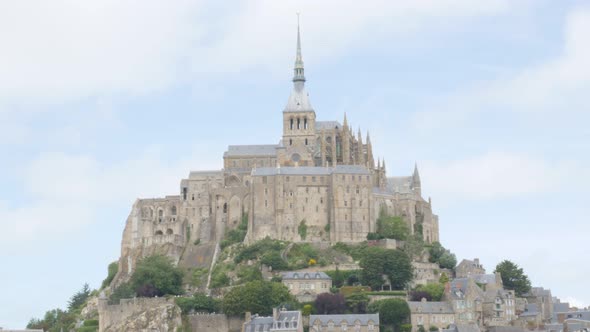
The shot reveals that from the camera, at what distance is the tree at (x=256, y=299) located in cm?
9362

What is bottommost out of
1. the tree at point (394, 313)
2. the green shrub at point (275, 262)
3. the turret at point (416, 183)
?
the tree at point (394, 313)

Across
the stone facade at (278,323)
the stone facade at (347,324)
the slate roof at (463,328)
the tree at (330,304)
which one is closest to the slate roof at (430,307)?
the slate roof at (463,328)

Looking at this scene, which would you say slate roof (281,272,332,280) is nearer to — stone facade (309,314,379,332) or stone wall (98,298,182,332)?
stone facade (309,314,379,332)

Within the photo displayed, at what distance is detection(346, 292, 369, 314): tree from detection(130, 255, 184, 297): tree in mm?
17314

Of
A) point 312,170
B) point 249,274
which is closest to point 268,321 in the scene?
point 249,274

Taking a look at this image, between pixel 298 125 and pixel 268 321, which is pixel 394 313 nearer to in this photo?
pixel 268 321

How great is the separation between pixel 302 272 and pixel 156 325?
46.2 ft

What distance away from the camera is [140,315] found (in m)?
99.0

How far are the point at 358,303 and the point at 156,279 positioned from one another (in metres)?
19.0

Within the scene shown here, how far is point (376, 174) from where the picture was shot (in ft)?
385

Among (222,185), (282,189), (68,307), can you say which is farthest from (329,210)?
(68,307)

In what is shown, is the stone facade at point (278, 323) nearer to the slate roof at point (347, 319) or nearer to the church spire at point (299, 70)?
the slate roof at point (347, 319)

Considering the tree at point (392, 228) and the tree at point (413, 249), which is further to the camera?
the tree at point (392, 228)

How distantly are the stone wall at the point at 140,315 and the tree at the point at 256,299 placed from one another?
16.7 ft
